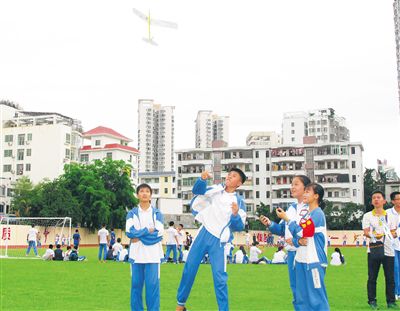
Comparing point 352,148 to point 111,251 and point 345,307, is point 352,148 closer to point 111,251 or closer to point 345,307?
point 111,251

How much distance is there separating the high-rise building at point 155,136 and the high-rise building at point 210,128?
Answer: 1042cm

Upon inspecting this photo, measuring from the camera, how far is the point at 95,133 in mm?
90438

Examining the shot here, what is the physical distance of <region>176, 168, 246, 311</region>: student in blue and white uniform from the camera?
7.65m

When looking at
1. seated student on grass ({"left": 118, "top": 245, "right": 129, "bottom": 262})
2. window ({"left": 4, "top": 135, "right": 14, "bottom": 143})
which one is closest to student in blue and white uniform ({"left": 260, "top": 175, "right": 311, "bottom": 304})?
seated student on grass ({"left": 118, "top": 245, "right": 129, "bottom": 262})

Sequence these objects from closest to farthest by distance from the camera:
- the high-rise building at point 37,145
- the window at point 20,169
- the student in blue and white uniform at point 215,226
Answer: the student in blue and white uniform at point 215,226 < the high-rise building at point 37,145 < the window at point 20,169

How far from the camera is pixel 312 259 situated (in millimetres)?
6816

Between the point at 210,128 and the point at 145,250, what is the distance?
14967 centimetres

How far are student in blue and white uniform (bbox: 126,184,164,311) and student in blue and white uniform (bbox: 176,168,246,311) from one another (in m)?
0.42

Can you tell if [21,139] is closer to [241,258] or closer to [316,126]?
[241,258]

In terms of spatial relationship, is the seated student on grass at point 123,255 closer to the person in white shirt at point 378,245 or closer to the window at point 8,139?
the person in white shirt at point 378,245

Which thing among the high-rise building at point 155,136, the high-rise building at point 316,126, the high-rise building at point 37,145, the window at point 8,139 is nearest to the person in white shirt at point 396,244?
the high-rise building at point 37,145

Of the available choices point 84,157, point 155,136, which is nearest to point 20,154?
point 84,157

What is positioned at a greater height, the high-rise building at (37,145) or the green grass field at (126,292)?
the high-rise building at (37,145)

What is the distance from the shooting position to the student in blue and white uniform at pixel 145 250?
7.69 meters
